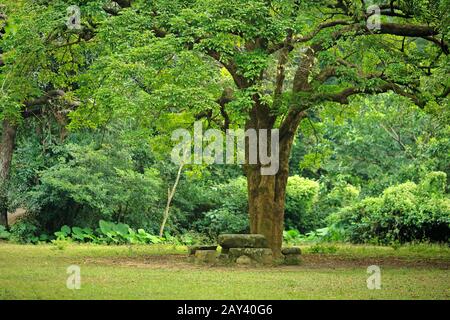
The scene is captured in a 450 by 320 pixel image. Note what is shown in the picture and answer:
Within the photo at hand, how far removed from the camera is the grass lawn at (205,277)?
13.2 metres

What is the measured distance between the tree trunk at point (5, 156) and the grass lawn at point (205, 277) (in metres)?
5.67

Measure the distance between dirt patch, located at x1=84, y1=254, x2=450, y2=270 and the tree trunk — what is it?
9.07 meters

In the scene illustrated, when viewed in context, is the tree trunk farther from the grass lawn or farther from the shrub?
the grass lawn

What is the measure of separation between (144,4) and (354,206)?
43.9 feet

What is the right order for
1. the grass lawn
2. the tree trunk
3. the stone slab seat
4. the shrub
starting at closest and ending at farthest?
the grass lawn < the stone slab seat < the shrub < the tree trunk

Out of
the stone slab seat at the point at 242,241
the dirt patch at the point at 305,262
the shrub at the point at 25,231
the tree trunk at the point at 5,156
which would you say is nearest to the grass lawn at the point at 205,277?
the dirt patch at the point at 305,262

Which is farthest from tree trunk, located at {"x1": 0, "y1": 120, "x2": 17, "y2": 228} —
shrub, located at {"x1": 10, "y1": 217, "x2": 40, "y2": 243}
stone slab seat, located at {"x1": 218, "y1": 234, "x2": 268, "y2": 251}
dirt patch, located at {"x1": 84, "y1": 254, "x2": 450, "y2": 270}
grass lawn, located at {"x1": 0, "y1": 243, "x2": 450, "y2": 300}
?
stone slab seat, located at {"x1": 218, "y1": 234, "x2": 268, "y2": 251}

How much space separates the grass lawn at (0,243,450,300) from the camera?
13.2 m

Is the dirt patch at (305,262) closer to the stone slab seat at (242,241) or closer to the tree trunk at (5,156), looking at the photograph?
the stone slab seat at (242,241)

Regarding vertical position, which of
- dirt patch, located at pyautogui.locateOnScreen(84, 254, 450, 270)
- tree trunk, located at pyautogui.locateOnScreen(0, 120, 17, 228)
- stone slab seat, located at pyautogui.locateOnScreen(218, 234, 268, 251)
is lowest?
dirt patch, located at pyautogui.locateOnScreen(84, 254, 450, 270)

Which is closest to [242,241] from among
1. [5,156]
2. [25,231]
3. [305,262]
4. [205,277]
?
[305,262]

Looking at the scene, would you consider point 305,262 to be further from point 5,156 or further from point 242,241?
point 5,156

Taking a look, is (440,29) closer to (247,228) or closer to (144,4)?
(144,4)

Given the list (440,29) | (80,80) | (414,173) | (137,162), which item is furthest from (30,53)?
(414,173)
